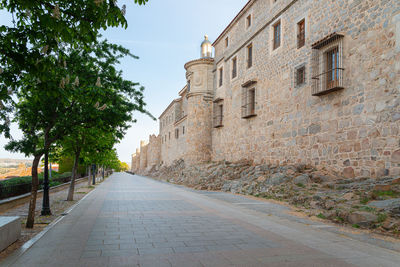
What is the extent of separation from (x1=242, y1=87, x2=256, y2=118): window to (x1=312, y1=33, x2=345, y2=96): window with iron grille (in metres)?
6.13

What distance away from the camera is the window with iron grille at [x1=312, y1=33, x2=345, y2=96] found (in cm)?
1183

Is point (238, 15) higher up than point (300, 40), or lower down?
higher up

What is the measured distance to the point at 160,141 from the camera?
55781mm

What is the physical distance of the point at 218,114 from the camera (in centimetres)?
2527

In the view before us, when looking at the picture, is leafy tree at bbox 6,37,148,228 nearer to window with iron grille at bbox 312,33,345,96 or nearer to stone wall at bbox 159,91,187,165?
window with iron grille at bbox 312,33,345,96

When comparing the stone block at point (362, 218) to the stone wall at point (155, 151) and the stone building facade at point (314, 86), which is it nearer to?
the stone building facade at point (314, 86)

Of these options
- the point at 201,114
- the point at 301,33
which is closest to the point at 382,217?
the point at 301,33

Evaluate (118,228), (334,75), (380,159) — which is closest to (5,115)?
(118,228)

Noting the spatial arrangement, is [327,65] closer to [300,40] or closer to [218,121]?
[300,40]

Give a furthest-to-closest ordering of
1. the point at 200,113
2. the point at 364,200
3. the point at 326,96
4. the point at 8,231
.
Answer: the point at 200,113, the point at 326,96, the point at 364,200, the point at 8,231

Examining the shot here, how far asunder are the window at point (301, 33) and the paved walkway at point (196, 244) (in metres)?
10.2

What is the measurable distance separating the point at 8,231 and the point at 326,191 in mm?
9131

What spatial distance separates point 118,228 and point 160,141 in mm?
49487

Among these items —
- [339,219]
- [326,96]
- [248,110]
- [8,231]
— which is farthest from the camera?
[248,110]
